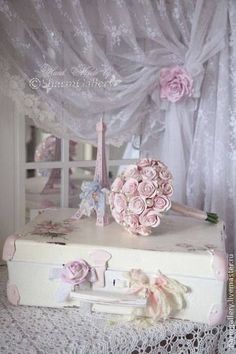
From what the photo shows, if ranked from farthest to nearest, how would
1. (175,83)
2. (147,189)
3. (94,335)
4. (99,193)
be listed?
(175,83)
(99,193)
(147,189)
(94,335)

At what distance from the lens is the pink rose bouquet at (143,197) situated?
122 centimetres

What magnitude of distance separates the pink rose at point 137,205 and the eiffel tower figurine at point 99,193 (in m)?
0.13

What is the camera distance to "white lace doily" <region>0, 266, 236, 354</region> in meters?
1.05

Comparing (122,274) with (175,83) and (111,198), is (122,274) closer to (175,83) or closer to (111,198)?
(111,198)

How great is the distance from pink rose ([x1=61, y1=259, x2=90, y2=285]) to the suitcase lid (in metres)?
0.02

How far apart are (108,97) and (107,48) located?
16 cm

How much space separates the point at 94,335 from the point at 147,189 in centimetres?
39

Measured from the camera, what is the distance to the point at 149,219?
4.03ft

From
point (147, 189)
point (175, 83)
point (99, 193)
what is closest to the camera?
point (147, 189)

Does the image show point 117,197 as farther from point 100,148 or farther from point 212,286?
point 212,286

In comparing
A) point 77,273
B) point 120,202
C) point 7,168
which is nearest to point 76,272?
point 77,273

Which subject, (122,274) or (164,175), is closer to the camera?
(122,274)

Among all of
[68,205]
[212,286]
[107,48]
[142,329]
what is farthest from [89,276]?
[107,48]

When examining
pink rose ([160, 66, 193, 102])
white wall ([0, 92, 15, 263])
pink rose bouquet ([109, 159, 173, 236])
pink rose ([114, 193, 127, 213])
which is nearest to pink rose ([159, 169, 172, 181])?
pink rose bouquet ([109, 159, 173, 236])
